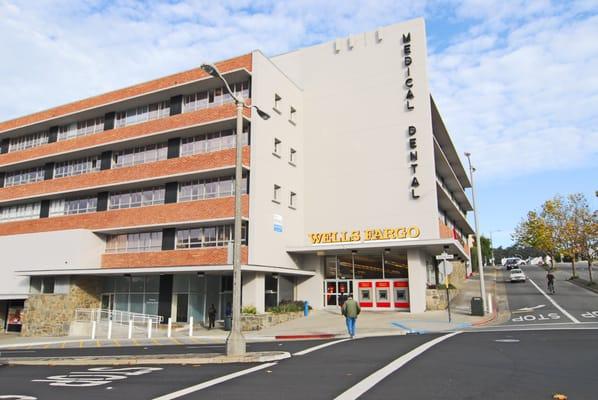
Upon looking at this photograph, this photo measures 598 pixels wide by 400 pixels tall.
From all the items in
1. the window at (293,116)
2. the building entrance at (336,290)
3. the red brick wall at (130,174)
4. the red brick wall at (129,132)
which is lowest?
the building entrance at (336,290)

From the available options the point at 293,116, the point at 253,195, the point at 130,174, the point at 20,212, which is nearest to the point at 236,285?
the point at 253,195

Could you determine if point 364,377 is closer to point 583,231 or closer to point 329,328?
point 329,328

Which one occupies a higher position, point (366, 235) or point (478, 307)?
point (366, 235)

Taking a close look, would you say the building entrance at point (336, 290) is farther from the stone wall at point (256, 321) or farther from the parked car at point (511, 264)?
the parked car at point (511, 264)

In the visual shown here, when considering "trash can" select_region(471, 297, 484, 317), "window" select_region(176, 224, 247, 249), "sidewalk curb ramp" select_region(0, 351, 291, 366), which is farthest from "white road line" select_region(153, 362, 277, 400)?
"trash can" select_region(471, 297, 484, 317)

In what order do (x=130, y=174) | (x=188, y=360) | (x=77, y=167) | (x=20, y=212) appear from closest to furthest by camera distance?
(x=188, y=360), (x=130, y=174), (x=77, y=167), (x=20, y=212)

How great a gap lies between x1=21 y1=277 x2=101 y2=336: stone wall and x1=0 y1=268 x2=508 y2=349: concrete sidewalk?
1063 millimetres

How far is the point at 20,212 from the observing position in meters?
39.7

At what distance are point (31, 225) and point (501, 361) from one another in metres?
35.8

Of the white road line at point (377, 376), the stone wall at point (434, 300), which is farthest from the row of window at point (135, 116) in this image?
the white road line at point (377, 376)

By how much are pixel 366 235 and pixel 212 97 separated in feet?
45.9

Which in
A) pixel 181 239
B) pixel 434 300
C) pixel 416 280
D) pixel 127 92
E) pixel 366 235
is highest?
pixel 127 92

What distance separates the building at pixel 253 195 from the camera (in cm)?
2972

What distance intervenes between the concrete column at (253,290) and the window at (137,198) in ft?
28.4
